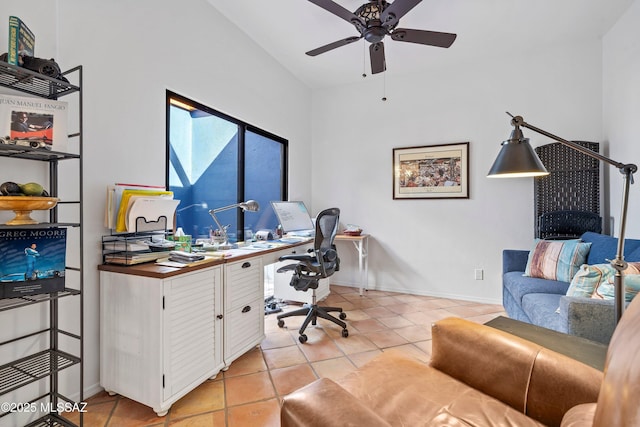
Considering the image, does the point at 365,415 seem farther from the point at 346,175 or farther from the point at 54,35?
the point at 346,175

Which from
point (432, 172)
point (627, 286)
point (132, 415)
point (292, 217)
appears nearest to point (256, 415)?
point (132, 415)

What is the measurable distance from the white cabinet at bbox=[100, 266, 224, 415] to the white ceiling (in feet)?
7.76

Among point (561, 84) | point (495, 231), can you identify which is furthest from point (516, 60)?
point (495, 231)

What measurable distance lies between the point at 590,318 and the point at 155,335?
2.25 meters

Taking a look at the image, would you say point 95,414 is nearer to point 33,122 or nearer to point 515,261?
point 33,122

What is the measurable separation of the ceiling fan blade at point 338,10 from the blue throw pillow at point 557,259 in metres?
2.51

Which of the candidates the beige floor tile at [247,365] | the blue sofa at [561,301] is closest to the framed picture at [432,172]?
the blue sofa at [561,301]

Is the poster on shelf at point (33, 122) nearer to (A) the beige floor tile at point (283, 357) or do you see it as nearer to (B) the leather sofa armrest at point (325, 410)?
(B) the leather sofa armrest at point (325, 410)

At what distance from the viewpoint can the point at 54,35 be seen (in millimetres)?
1573

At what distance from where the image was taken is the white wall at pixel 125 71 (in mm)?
1649

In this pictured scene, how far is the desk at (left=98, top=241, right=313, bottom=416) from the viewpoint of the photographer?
5.18 feet

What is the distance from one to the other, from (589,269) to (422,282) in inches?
84.7

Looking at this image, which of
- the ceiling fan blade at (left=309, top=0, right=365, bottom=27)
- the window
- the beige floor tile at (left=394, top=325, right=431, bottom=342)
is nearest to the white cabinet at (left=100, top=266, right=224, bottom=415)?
the window

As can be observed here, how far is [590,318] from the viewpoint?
152 centimetres
